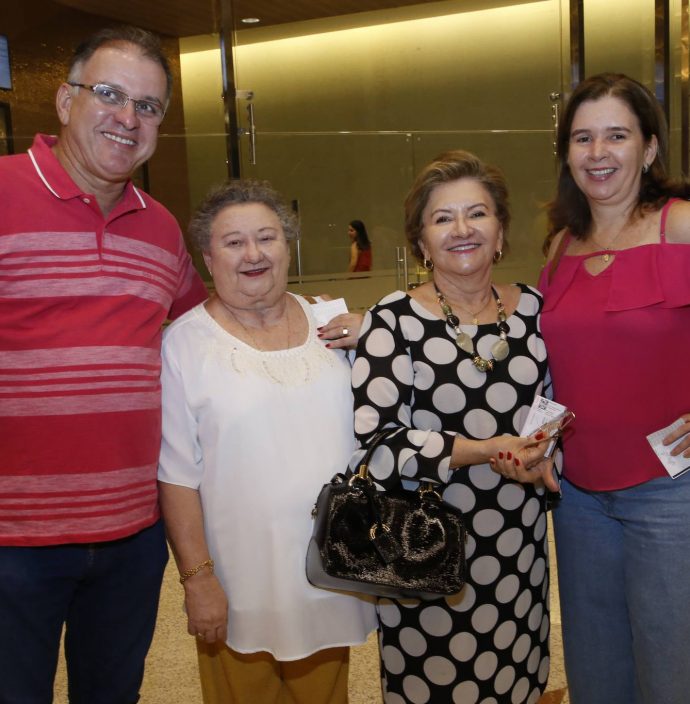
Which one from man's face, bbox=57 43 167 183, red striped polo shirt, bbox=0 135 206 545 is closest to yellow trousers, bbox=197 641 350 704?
red striped polo shirt, bbox=0 135 206 545

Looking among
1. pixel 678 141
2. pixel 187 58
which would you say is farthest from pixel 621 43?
pixel 187 58

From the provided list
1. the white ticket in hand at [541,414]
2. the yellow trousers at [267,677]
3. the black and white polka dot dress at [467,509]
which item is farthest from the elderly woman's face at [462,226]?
the yellow trousers at [267,677]

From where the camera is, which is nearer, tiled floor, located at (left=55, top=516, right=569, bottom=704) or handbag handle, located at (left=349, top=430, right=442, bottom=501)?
handbag handle, located at (left=349, top=430, right=442, bottom=501)

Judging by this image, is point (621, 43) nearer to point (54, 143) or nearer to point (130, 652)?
point (54, 143)

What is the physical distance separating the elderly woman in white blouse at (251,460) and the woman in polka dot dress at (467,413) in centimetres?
13

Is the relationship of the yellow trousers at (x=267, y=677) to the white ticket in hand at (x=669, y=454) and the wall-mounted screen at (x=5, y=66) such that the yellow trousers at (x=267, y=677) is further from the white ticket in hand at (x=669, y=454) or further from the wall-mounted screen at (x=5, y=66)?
the wall-mounted screen at (x=5, y=66)

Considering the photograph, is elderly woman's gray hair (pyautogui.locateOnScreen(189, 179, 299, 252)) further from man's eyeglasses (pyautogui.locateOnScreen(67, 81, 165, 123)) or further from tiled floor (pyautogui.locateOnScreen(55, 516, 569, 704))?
tiled floor (pyautogui.locateOnScreen(55, 516, 569, 704))

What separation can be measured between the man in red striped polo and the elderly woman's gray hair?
0.13 meters

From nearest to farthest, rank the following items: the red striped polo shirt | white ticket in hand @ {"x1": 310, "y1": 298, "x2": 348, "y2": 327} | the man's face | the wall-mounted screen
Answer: the red striped polo shirt
the man's face
white ticket in hand @ {"x1": 310, "y1": 298, "x2": 348, "y2": 327}
the wall-mounted screen

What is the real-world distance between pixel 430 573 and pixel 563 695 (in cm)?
133

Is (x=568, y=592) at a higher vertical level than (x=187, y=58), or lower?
lower

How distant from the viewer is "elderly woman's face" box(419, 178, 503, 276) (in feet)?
6.40

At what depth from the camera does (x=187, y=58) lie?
16.4 feet

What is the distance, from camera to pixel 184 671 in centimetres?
303
